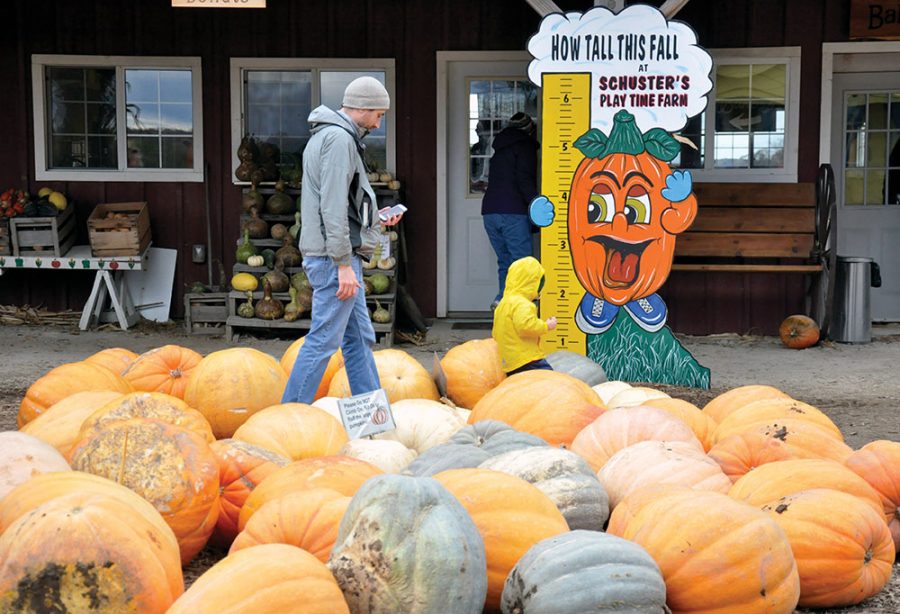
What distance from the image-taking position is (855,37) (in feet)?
35.7

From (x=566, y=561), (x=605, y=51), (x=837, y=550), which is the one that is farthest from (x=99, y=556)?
(x=605, y=51)

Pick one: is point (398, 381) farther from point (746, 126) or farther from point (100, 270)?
point (746, 126)

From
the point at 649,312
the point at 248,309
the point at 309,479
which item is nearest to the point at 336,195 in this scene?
the point at 309,479

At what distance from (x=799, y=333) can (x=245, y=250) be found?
515 centimetres

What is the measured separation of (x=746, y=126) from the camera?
11.2 meters

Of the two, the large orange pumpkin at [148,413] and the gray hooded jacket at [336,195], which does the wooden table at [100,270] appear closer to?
the gray hooded jacket at [336,195]

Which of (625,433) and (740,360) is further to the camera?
(740,360)

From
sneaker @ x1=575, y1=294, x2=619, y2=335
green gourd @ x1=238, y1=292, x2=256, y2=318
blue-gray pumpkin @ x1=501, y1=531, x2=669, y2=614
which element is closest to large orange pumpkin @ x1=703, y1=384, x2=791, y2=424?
blue-gray pumpkin @ x1=501, y1=531, x2=669, y2=614

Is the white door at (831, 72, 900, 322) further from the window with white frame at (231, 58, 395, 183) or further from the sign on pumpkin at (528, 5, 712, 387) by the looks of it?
the window with white frame at (231, 58, 395, 183)

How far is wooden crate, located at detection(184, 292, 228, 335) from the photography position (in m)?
10.9

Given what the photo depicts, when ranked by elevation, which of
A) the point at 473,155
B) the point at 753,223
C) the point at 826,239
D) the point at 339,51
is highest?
the point at 339,51

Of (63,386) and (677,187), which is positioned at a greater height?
(677,187)

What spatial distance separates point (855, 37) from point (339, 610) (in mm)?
9686

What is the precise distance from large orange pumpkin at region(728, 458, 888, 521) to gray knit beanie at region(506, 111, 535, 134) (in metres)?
6.83
